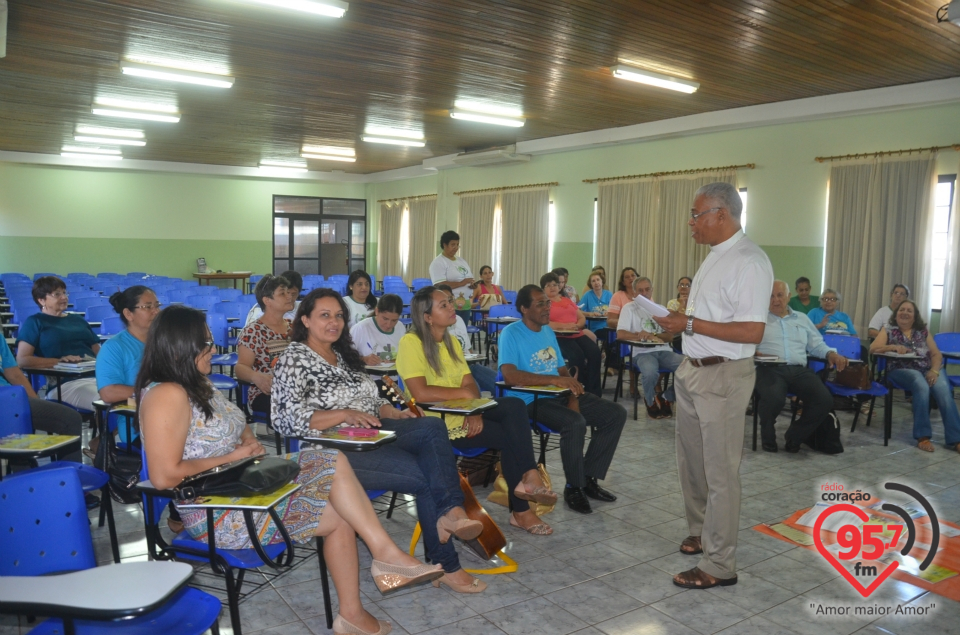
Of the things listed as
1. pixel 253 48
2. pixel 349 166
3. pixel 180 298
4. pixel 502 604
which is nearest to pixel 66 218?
pixel 349 166

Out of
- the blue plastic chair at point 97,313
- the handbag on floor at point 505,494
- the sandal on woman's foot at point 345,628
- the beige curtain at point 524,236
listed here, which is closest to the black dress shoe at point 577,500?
the handbag on floor at point 505,494

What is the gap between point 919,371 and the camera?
5762 mm

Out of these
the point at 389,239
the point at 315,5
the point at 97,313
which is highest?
the point at 315,5

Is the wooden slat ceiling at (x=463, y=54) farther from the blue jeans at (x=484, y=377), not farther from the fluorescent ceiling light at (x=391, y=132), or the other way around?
the blue jeans at (x=484, y=377)

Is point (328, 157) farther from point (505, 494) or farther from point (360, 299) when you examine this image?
point (505, 494)

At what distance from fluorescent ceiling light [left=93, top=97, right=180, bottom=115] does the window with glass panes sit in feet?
29.9

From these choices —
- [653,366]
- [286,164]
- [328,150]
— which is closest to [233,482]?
[653,366]

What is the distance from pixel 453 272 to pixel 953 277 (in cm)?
527

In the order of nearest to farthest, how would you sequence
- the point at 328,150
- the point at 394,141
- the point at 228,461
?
1. the point at 228,461
2. the point at 394,141
3. the point at 328,150

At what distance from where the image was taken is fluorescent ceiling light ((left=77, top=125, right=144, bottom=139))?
36.4ft

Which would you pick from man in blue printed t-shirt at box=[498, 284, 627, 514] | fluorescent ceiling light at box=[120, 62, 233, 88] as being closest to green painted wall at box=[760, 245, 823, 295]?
man in blue printed t-shirt at box=[498, 284, 627, 514]

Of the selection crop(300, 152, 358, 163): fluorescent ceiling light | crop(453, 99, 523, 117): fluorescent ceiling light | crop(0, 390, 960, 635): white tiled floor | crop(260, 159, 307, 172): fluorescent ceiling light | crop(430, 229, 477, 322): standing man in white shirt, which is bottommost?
crop(0, 390, 960, 635): white tiled floor

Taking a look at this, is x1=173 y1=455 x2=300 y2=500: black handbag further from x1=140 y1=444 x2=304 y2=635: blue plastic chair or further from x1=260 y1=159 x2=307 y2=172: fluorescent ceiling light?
x1=260 y1=159 x2=307 y2=172: fluorescent ceiling light

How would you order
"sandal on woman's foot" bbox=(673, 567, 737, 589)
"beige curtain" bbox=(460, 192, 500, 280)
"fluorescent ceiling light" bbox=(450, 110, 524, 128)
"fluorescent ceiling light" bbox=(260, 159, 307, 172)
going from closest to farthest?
1. "sandal on woman's foot" bbox=(673, 567, 737, 589)
2. "fluorescent ceiling light" bbox=(450, 110, 524, 128)
3. "beige curtain" bbox=(460, 192, 500, 280)
4. "fluorescent ceiling light" bbox=(260, 159, 307, 172)
